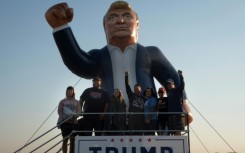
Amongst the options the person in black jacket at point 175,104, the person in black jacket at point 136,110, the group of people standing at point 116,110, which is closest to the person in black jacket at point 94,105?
the group of people standing at point 116,110

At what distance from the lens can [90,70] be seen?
344 inches

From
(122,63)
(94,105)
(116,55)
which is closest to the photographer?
(94,105)

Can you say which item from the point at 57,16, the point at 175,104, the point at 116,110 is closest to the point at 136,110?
the point at 116,110

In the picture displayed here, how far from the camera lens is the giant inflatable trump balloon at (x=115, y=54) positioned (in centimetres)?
823

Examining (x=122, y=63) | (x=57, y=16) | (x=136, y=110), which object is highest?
(x=57, y=16)

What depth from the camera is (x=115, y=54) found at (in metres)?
8.77

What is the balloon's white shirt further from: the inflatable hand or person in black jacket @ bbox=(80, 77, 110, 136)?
person in black jacket @ bbox=(80, 77, 110, 136)

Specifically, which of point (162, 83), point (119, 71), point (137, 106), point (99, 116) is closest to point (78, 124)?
point (99, 116)

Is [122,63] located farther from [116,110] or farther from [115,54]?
[116,110]

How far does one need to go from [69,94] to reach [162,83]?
3384 mm

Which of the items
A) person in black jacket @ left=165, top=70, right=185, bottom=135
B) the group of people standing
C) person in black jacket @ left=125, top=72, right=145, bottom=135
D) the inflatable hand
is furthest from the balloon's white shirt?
person in black jacket @ left=165, top=70, right=185, bottom=135

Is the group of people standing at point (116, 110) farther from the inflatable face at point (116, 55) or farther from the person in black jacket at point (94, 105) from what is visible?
the inflatable face at point (116, 55)

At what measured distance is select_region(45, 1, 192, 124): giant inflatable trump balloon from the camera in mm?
8227

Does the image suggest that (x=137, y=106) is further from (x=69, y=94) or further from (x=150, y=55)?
(x=150, y=55)
